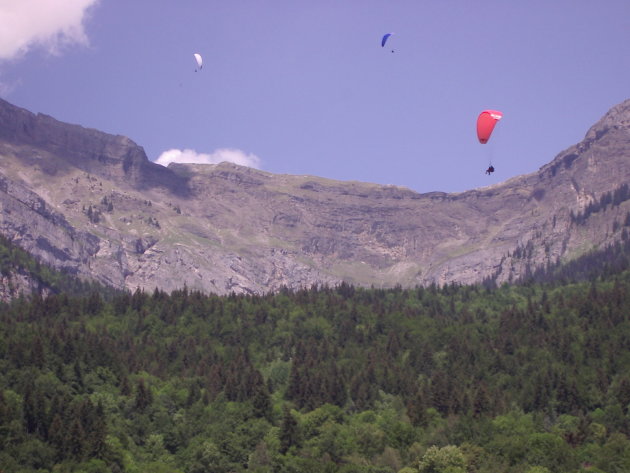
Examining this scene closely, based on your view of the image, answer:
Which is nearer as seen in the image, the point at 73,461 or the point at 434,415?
the point at 73,461

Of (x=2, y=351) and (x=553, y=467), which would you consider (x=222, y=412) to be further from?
(x=553, y=467)

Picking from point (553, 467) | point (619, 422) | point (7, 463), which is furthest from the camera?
point (619, 422)

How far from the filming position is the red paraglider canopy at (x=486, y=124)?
13900 cm

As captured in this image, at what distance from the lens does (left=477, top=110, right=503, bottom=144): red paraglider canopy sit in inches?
5472

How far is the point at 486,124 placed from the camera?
13912 cm

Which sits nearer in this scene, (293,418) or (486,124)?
(486,124)

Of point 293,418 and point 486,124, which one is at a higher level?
point 486,124

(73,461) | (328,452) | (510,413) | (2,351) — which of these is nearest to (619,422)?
(510,413)

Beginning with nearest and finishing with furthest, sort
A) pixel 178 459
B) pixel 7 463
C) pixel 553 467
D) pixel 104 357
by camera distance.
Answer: pixel 7 463 → pixel 553 467 → pixel 178 459 → pixel 104 357

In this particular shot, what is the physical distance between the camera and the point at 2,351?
169m

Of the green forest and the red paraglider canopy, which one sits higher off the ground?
the red paraglider canopy

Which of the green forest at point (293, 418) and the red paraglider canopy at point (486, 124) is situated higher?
the red paraglider canopy at point (486, 124)

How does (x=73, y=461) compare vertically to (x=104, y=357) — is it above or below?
below

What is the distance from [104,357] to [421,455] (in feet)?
220
